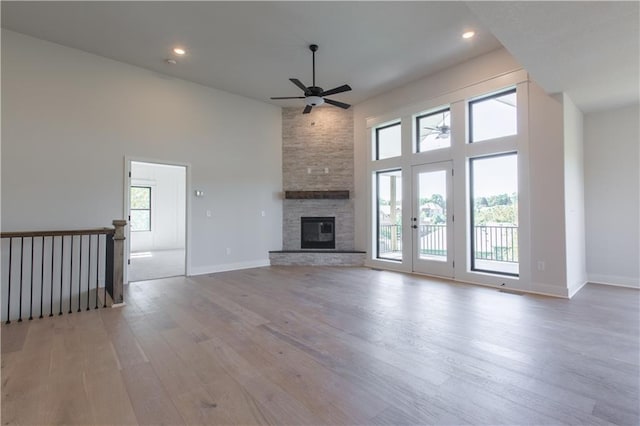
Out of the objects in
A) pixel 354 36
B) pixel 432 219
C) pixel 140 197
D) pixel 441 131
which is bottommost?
pixel 432 219


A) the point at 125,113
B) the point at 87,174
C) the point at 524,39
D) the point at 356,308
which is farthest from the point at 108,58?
the point at 524,39

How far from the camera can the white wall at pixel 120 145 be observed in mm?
4137

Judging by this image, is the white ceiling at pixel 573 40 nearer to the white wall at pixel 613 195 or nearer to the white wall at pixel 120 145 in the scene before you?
the white wall at pixel 613 195

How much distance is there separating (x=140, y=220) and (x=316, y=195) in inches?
266

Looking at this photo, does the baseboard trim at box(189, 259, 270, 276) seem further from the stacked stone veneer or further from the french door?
the french door

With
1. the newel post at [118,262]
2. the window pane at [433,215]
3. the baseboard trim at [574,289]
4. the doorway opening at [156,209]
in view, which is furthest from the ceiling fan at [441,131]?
the doorway opening at [156,209]

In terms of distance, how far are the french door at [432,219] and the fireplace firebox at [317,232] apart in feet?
6.63

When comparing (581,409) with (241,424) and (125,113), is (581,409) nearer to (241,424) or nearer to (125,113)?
(241,424)

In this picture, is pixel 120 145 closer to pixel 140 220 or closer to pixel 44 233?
pixel 44 233

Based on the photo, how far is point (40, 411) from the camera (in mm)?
1713

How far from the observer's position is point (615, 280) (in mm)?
4695

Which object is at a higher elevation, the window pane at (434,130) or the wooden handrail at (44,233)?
the window pane at (434,130)

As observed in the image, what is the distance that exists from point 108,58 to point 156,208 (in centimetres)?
630

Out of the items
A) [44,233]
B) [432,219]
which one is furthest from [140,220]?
[432,219]
